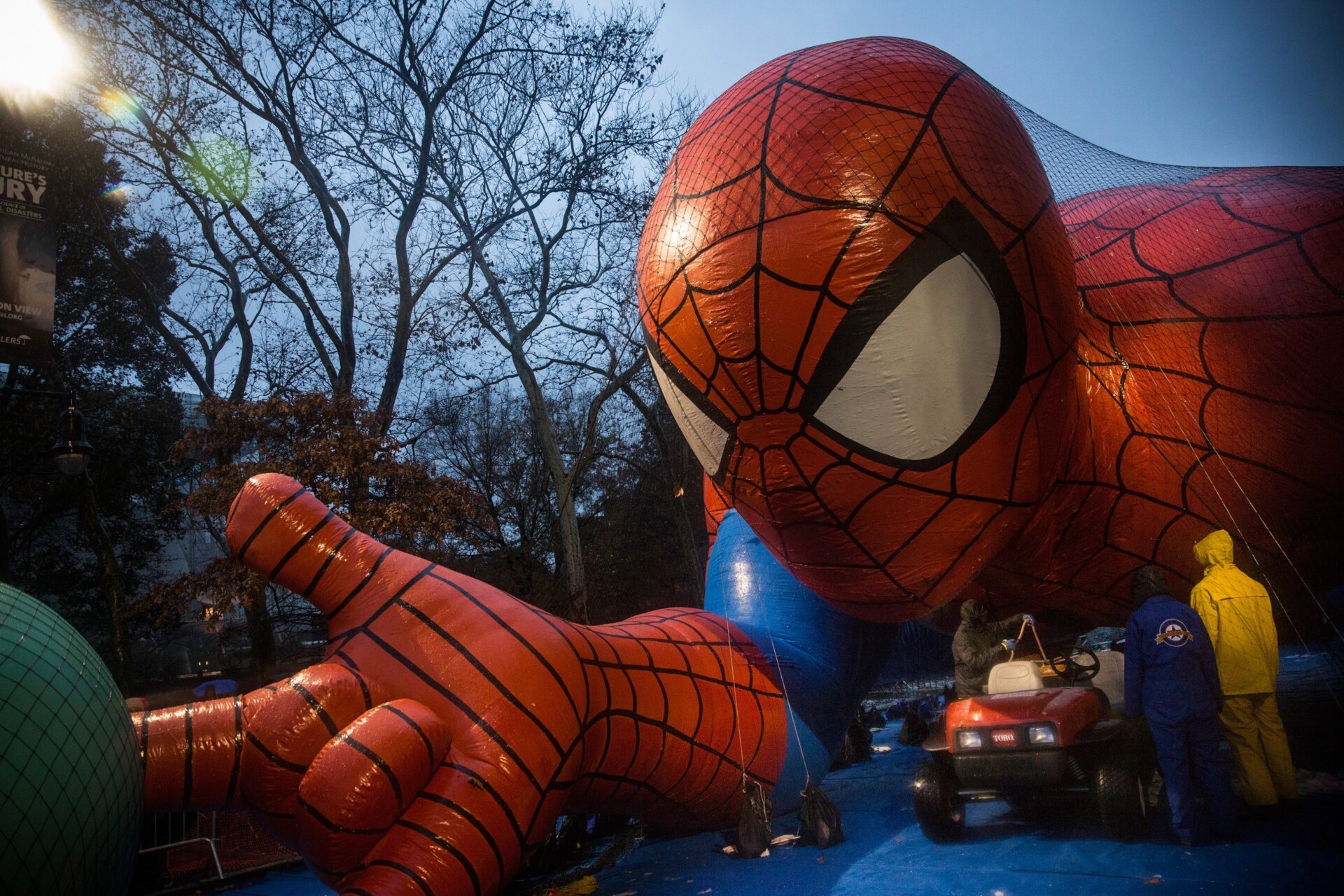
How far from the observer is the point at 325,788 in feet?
8.09

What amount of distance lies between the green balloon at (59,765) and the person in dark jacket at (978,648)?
4045mm

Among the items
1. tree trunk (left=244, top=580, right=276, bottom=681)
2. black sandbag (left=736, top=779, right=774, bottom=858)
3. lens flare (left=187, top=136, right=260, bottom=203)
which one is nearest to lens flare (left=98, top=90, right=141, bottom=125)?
lens flare (left=187, top=136, right=260, bottom=203)

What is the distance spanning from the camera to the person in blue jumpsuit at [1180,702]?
327cm

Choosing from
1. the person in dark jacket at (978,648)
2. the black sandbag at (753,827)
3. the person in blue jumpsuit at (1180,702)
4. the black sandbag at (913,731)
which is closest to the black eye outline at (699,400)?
the black sandbag at (753,827)

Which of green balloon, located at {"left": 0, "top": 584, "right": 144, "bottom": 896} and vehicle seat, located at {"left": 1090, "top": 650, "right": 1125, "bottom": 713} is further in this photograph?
vehicle seat, located at {"left": 1090, "top": 650, "right": 1125, "bottom": 713}

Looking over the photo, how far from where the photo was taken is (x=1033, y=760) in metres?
3.59

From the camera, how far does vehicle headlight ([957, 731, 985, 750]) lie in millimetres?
3736

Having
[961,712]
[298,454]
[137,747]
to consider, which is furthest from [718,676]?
[298,454]

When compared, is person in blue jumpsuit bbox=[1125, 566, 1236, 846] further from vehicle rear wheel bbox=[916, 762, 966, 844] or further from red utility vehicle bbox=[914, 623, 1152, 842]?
vehicle rear wheel bbox=[916, 762, 966, 844]

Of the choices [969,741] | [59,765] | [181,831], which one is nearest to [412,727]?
[59,765]

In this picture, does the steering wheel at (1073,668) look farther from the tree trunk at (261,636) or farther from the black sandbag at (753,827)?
the tree trunk at (261,636)

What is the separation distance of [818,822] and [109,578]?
9.62 metres

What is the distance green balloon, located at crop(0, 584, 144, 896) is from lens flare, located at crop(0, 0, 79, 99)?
7559 millimetres

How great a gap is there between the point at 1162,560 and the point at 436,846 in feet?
10.9
